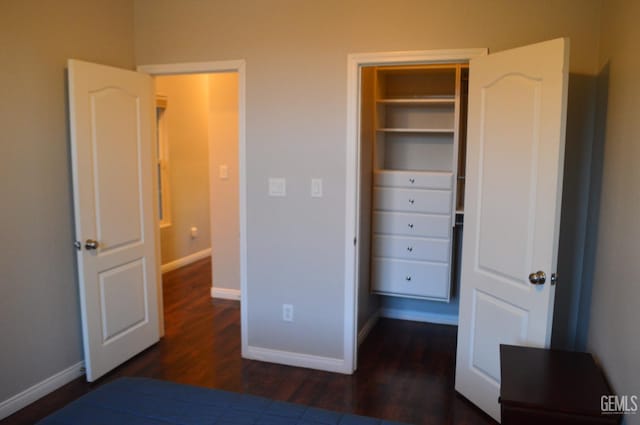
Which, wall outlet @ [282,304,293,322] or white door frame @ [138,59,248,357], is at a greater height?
white door frame @ [138,59,248,357]

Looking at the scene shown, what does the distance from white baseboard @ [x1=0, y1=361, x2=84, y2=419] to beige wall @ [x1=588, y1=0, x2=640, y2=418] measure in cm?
295

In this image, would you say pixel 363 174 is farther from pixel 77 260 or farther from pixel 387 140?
pixel 77 260

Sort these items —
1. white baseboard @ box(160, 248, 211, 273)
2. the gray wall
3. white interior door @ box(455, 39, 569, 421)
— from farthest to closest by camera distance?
white baseboard @ box(160, 248, 211, 273) → the gray wall → white interior door @ box(455, 39, 569, 421)

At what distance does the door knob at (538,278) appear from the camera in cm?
228

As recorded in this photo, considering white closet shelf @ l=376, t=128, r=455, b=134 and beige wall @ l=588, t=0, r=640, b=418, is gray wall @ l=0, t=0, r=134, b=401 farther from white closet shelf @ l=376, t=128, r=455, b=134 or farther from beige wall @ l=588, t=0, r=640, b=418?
beige wall @ l=588, t=0, r=640, b=418

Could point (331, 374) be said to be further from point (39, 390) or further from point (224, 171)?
point (224, 171)

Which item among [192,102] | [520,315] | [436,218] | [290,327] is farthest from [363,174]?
[192,102]

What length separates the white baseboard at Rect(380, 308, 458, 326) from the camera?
4.11 m

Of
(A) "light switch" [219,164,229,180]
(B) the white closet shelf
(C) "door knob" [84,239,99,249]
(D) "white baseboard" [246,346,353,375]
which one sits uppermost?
(B) the white closet shelf

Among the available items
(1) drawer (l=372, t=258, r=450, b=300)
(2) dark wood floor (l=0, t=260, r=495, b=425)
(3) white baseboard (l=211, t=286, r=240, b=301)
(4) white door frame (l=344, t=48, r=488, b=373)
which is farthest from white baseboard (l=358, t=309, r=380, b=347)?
(3) white baseboard (l=211, t=286, r=240, b=301)

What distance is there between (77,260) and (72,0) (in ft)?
5.19

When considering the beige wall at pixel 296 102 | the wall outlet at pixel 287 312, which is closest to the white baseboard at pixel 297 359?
the beige wall at pixel 296 102

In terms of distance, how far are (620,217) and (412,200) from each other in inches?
71.2

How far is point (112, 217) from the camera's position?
10.1 ft
